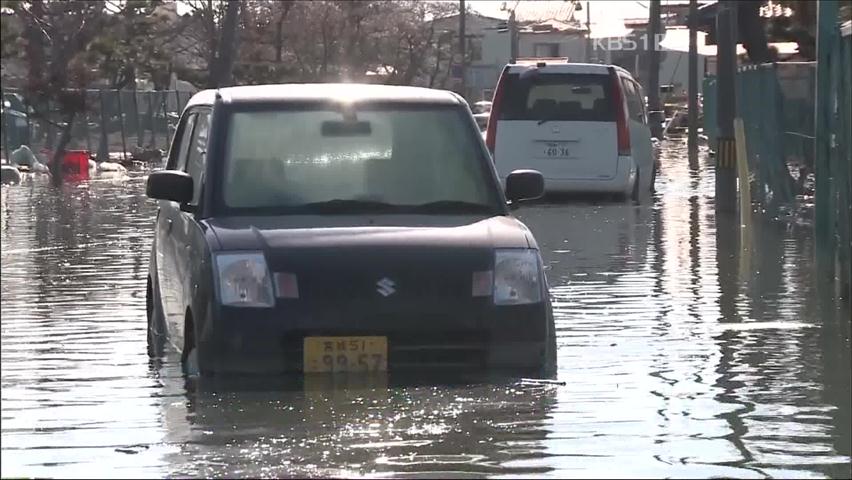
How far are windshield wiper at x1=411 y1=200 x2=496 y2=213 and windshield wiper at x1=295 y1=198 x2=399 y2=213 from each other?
0.43ft

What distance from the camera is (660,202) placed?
24234 millimetres

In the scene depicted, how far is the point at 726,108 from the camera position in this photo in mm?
21266

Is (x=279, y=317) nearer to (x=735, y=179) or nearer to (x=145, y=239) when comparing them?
(x=145, y=239)

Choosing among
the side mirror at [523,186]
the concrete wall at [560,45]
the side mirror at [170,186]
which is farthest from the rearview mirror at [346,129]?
the concrete wall at [560,45]

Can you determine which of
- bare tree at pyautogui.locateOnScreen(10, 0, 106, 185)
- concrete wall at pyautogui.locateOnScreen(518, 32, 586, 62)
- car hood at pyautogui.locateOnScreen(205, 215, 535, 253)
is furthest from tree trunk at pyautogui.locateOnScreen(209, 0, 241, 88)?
concrete wall at pyautogui.locateOnScreen(518, 32, 586, 62)

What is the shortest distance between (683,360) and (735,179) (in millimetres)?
11516

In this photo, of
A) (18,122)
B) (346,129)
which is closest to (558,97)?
(346,129)

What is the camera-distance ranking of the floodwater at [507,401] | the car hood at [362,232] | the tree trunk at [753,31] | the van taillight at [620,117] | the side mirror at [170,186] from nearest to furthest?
the floodwater at [507,401] < the car hood at [362,232] < the side mirror at [170,186] < the van taillight at [620,117] < the tree trunk at [753,31]

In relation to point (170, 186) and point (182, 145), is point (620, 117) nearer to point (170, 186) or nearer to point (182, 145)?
point (182, 145)

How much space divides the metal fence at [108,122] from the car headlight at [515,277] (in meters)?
26.0

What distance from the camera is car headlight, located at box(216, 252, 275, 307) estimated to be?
27.7 feet

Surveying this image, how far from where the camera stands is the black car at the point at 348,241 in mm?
8453

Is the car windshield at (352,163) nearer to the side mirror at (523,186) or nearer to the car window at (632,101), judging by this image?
the side mirror at (523,186)

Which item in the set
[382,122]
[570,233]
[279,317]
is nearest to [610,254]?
A: [570,233]
